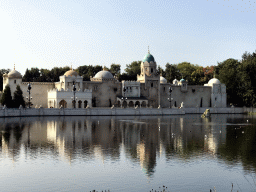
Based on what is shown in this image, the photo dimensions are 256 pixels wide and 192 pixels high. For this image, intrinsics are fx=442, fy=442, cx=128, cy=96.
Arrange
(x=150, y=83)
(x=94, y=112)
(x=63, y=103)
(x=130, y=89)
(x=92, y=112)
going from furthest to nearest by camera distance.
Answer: (x=150, y=83) → (x=130, y=89) → (x=63, y=103) → (x=94, y=112) → (x=92, y=112)

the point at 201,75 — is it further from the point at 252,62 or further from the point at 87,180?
the point at 87,180

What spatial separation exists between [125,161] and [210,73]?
90.6 meters

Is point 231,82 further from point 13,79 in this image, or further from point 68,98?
point 13,79

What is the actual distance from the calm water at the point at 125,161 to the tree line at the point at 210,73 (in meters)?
44.8

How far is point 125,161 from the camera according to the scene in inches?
1099

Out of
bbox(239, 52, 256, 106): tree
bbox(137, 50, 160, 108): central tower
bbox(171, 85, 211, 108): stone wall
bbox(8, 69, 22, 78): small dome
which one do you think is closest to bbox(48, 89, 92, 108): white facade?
bbox(8, 69, 22, 78): small dome

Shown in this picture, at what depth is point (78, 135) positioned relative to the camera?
43.3 meters

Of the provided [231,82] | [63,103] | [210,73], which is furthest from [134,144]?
[210,73]

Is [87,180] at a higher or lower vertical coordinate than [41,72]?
lower

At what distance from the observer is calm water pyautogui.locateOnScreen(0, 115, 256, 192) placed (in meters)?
22.0

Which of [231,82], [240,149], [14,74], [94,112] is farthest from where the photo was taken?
[231,82]

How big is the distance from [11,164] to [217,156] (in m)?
13.6

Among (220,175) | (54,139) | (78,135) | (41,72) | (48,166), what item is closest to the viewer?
(220,175)

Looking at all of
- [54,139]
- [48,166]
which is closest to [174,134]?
[54,139]
